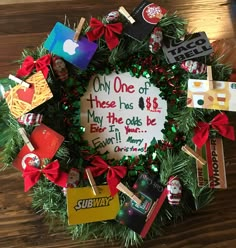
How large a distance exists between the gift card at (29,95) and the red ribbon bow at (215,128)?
28cm

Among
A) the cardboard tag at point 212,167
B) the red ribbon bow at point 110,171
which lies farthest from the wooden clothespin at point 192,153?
the red ribbon bow at point 110,171

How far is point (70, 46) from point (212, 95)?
28 cm

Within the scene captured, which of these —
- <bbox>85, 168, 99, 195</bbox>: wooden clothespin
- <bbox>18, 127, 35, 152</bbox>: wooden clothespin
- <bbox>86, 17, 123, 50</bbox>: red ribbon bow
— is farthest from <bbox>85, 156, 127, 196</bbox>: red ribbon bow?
<bbox>86, 17, 123, 50</bbox>: red ribbon bow

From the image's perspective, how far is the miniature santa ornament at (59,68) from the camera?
0.81 metres

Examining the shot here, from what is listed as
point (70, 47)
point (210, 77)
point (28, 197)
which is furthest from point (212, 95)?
point (28, 197)

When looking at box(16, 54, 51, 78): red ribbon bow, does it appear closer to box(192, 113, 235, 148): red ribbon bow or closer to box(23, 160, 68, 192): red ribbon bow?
box(23, 160, 68, 192): red ribbon bow

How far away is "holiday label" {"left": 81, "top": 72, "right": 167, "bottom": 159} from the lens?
837 millimetres

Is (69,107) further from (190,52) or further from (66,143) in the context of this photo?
(190,52)

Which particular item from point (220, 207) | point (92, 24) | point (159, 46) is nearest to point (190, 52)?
point (159, 46)

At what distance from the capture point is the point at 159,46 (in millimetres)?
842

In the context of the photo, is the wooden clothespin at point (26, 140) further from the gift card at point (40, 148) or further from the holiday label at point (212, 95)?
the holiday label at point (212, 95)

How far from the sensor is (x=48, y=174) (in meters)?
0.77

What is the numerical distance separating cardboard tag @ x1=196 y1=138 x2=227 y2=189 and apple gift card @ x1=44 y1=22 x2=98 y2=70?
0.27 meters

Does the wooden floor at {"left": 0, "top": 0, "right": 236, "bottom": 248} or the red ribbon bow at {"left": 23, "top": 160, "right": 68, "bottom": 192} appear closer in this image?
the red ribbon bow at {"left": 23, "top": 160, "right": 68, "bottom": 192}
